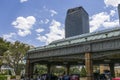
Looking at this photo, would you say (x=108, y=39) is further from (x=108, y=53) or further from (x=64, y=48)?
(x=64, y=48)

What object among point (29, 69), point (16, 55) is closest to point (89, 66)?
point (29, 69)

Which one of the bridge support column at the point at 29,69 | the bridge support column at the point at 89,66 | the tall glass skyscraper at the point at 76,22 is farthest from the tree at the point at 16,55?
the tall glass skyscraper at the point at 76,22

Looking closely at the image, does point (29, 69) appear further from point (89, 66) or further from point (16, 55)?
point (16, 55)

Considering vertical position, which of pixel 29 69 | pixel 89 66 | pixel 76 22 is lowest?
pixel 29 69

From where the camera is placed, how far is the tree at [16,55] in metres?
65.0

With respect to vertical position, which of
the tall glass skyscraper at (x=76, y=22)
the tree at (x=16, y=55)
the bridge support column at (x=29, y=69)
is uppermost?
the tall glass skyscraper at (x=76, y=22)

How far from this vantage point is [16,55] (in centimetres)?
6531

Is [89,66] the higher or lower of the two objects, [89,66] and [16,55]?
the lower

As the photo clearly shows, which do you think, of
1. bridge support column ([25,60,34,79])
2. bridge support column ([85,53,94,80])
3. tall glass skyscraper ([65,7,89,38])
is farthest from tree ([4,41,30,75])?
tall glass skyscraper ([65,7,89,38])

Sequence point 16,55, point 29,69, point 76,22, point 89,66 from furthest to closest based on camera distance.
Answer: point 76,22 < point 16,55 < point 29,69 < point 89,66

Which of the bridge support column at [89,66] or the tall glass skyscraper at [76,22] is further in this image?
the tall glass skyscraper at [76,22]

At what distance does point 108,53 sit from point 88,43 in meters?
3.42

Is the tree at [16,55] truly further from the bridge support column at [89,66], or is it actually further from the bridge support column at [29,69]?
the bridge support column at [89,66]

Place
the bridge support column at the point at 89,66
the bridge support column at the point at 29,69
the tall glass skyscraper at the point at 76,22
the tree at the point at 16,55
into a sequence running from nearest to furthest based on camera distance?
1. the bridge support column at the point at 89,66
2. the bridge support column at the point at 29,69
3. the tree at the point at 16,55
4. the tall glass skyscraper at the point at 76,22
